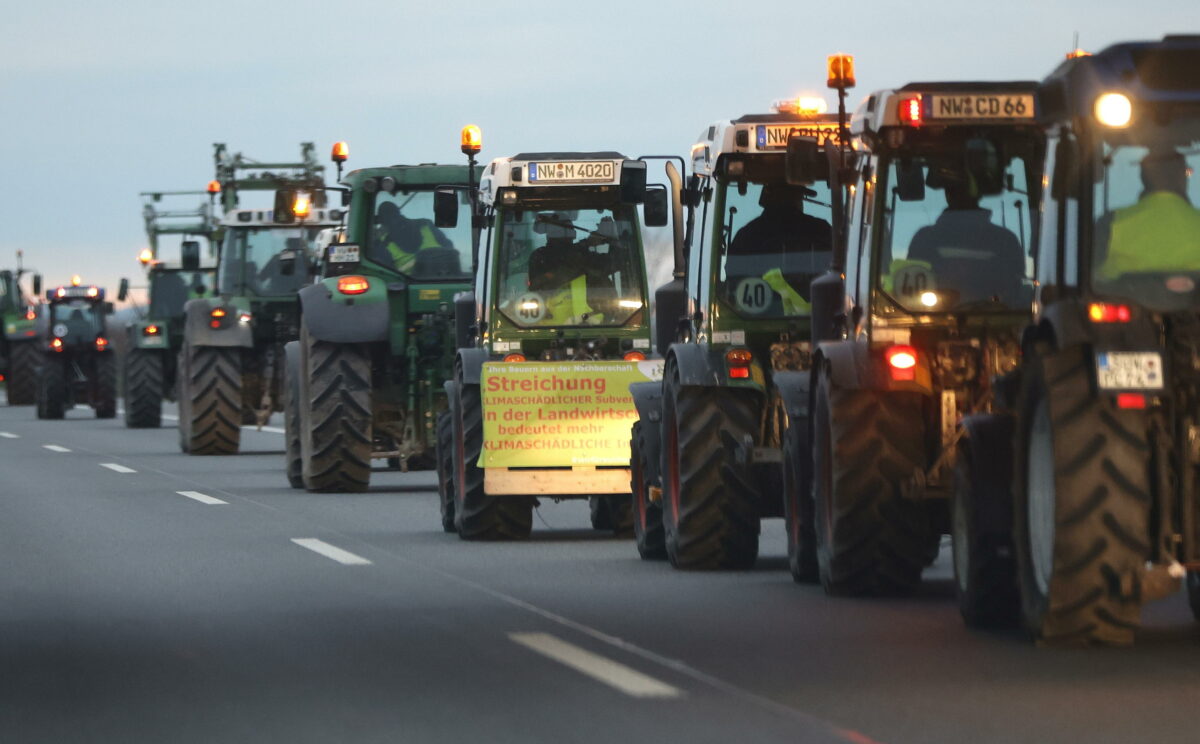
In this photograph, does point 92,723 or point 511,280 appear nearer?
point 92,723

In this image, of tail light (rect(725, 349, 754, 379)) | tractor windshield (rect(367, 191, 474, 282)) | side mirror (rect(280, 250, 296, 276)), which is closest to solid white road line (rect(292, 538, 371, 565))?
tail light (rect(725, 349, 754, 379))

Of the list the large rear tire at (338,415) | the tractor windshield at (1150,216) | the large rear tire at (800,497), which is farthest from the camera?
the large rear tire at (338,415)

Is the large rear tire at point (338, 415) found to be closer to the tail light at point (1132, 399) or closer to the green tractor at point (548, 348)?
the green tractor at point (548, 348)

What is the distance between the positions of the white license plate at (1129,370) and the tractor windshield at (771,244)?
517 centimetres

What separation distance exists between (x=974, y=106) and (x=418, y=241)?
1157 cm

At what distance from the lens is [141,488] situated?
2416 centimetres

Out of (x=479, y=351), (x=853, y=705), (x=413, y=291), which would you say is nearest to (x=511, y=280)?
(x=479, y=351)

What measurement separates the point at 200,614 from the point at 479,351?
6.26 metres

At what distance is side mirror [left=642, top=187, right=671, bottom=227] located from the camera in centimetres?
1822

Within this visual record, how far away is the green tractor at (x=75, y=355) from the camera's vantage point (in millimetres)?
49594

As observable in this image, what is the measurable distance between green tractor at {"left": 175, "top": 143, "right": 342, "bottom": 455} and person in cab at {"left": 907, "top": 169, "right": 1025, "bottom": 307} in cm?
1749

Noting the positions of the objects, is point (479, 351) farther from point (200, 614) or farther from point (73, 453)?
point (73, 453)

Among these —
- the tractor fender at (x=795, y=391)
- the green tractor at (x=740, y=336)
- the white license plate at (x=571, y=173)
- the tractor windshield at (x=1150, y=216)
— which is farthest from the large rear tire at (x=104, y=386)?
the tractor windshield at (x=1150, y=216)

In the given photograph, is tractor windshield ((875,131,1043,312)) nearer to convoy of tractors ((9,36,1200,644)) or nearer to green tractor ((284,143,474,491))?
convoy of tractors ((9,36,1200,644))
